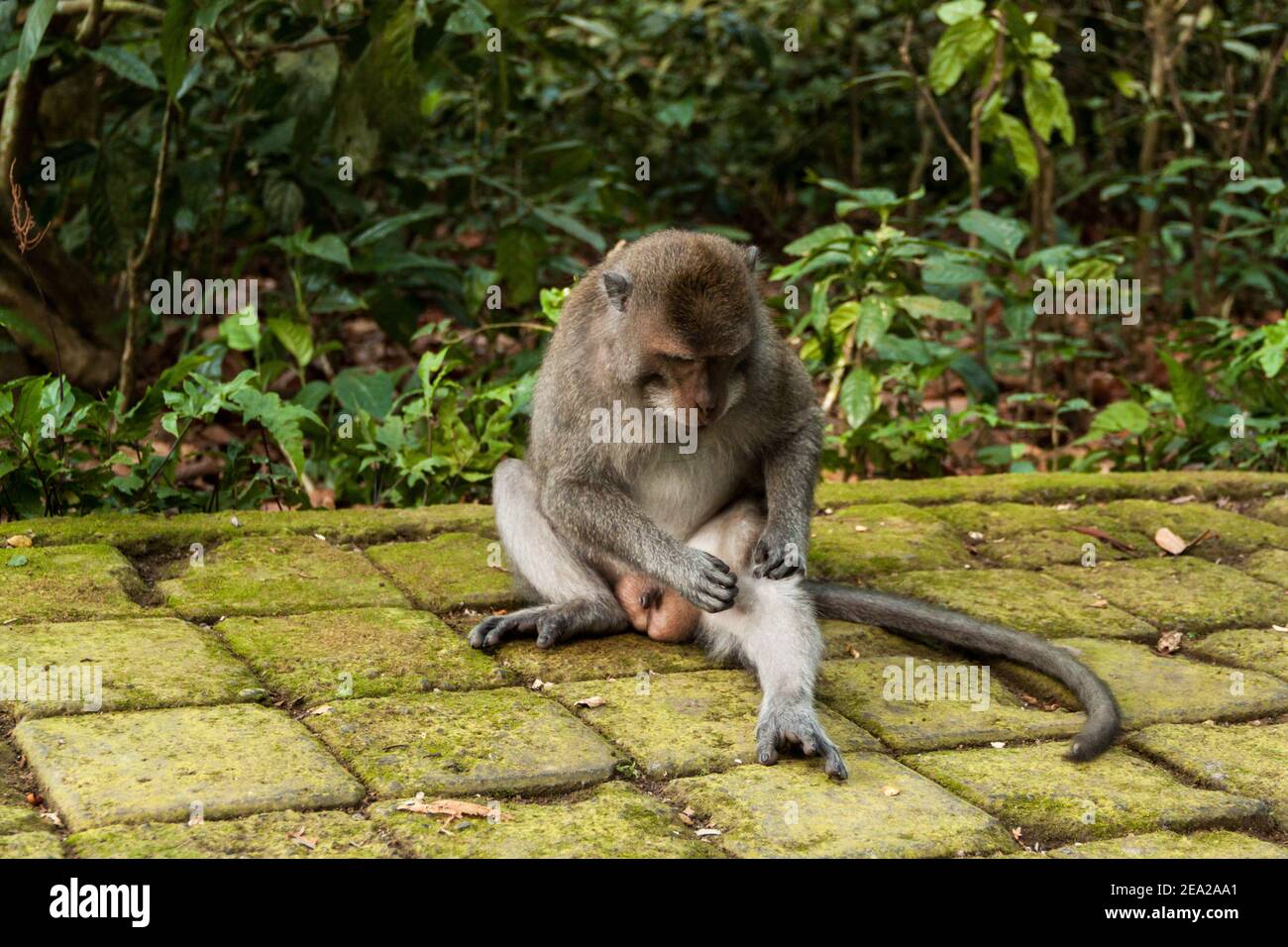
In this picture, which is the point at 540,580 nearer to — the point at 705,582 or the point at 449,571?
the point at 449,571

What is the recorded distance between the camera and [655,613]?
4.43 metres

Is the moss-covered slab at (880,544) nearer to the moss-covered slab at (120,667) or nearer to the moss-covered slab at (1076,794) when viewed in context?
the moss-covered slab at (1076,794)

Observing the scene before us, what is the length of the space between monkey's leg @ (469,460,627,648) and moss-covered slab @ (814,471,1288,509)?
1560 millimetres

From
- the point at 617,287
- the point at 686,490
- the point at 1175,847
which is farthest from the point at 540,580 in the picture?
the point at 1175,847

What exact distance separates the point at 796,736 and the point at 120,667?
1.70 m

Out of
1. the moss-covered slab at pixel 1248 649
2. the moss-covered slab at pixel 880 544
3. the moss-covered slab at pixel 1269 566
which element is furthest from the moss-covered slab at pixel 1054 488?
the moss-covered slab at pixel 1248 649

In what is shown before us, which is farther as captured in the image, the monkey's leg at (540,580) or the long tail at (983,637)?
the monkey's leg at (540,580)

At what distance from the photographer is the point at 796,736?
136 inches

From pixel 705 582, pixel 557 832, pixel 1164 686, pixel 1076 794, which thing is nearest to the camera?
pixel 557 832

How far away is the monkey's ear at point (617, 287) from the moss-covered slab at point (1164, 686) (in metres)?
1.52

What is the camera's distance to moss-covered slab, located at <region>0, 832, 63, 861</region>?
8.93ft

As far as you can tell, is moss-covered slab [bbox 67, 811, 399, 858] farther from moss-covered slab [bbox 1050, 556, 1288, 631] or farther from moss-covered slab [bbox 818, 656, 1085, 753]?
moss-covered slab [bbox 1050, 556, 1288, 631]

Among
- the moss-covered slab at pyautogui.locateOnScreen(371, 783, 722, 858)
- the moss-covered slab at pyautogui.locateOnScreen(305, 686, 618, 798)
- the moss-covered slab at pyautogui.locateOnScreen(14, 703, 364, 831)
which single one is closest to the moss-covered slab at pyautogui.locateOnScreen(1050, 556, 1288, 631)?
the moss-covered slab at pyautogui.locateOnScreen(305, 686, 618, 798)

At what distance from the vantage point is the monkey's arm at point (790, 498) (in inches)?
166
